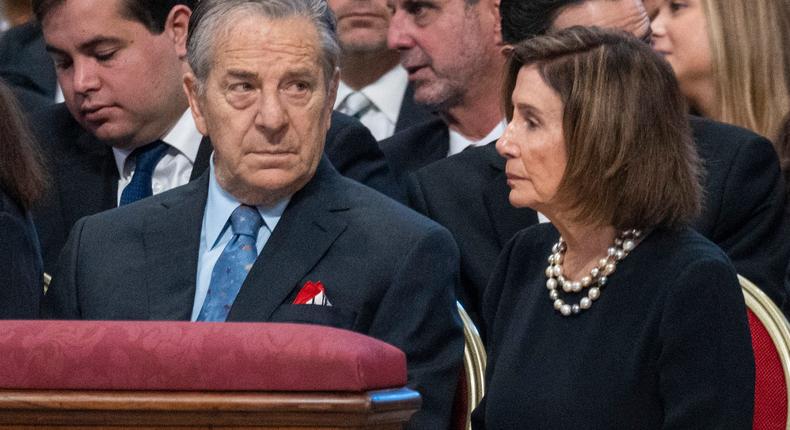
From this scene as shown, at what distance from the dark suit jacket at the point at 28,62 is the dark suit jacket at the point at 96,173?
31.4 inches

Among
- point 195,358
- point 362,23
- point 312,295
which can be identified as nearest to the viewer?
point 195,358

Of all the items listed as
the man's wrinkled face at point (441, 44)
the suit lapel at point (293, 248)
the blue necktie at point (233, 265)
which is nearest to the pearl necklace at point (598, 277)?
the suit lapel at point (293, 248)

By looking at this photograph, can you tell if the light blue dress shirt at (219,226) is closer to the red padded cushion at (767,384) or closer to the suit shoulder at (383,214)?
the suit shoulder at (383,214)

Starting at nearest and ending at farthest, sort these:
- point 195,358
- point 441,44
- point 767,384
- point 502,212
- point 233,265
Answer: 1. point 195,358
2. point 767,384
3. point 233,265
4. point 502,212
5. point 441,44

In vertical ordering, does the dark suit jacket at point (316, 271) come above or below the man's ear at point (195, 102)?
below

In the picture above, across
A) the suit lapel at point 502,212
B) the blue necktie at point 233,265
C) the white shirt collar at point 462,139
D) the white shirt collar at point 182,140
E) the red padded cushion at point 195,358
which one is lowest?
the white shirt collar at point 462,139

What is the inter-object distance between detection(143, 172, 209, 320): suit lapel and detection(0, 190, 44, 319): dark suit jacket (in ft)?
0.79

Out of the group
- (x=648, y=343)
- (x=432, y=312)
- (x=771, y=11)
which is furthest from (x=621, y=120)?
(x=771, y=11)

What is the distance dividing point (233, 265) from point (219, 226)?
0.12 m

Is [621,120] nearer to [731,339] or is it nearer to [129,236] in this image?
[731,339]

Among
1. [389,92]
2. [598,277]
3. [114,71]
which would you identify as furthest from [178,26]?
[598,277]

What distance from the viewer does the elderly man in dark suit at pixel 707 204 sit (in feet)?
8.96

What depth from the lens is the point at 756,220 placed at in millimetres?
2752

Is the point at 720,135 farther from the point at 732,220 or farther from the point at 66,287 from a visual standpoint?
the point at 66,287
